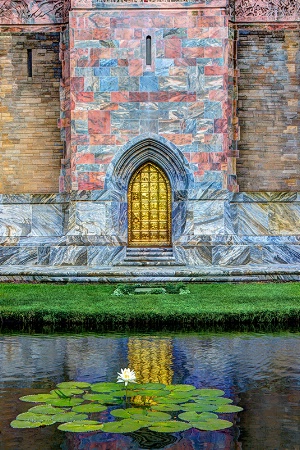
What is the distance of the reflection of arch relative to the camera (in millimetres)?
18625

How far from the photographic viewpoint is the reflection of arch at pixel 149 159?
18.6 metres

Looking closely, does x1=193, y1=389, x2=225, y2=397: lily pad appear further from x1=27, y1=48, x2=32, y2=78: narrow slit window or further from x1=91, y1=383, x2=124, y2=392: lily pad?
x1=27, y1=48, x2=32, y2=78: narrow slit window

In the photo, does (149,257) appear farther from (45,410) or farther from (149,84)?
(45,410)

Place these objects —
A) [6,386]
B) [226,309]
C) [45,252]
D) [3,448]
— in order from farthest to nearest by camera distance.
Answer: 1. [45,252]
2. [226,309]
3. [6,386]
4. [3,448]

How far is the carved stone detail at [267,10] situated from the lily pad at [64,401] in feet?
49.2

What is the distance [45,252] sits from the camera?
61.0 ft

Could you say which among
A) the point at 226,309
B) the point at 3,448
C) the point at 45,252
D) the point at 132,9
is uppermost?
the point at 132,9

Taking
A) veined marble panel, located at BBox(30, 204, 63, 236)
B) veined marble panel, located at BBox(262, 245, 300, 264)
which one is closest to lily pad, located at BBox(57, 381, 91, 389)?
veined marble panel, located at BBox(262, 245, 300, 264)

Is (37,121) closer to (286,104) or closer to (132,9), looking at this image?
(132,9)

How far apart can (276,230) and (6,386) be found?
12844 mm

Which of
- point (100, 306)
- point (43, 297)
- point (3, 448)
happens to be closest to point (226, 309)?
point (100, 306)

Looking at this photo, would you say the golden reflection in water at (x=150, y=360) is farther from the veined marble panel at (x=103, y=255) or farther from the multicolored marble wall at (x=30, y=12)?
the multicolored marble wall at (x=30, y=12)

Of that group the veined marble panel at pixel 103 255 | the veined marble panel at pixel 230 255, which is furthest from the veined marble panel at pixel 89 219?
the veined marble panel at pixel 230 255

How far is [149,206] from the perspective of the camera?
19.3m
